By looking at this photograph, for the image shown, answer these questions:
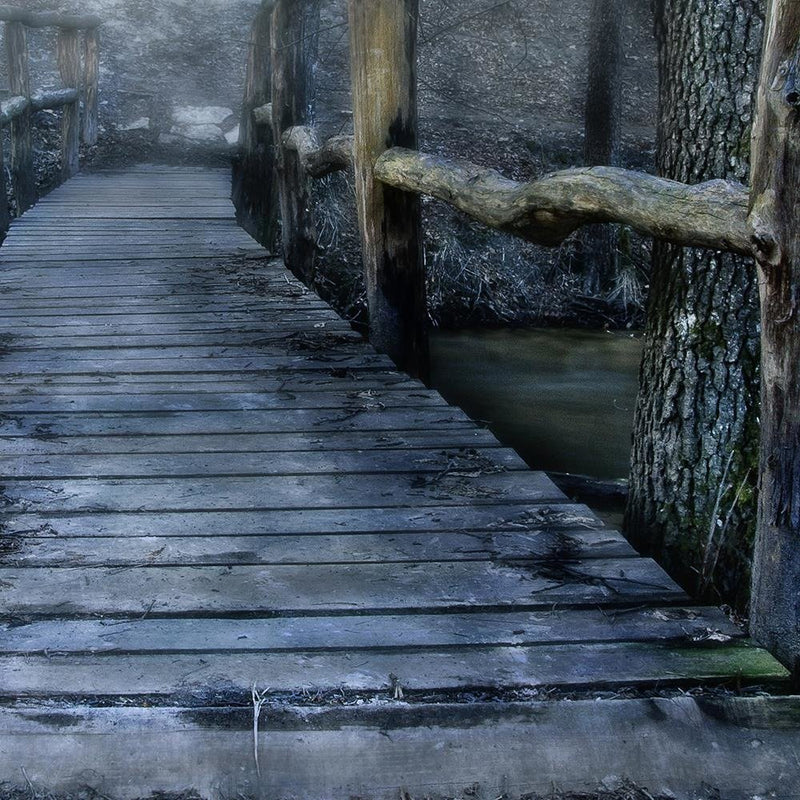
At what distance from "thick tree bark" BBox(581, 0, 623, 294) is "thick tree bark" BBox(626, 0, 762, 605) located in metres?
7.14

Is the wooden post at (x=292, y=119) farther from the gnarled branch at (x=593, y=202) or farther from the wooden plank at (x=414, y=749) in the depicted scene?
the wooden plank at (x=414, y=749)

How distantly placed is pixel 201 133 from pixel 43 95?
394 cm

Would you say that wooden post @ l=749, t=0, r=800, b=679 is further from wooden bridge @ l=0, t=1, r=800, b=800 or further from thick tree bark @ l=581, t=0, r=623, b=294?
thick tree bark @ l=581, t=0, r=623, b=294

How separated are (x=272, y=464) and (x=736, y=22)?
187 cm

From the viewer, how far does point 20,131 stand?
8406 millimetres

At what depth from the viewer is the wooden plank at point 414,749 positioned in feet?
5.45

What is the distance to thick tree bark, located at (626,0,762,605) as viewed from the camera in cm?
303

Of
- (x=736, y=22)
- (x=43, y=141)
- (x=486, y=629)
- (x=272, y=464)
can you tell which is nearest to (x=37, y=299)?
(x=272, y=464)

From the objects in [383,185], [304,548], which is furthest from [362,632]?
[383,185]

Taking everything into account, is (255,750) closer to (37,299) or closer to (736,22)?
(736,22)

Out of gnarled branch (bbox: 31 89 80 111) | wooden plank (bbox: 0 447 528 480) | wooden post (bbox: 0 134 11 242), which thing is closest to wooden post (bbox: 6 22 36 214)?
gnarled branch (bbox: 31 89 80 111)

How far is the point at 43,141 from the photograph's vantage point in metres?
11.9

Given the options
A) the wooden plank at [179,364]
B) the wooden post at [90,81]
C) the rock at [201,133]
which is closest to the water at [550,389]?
the wooden plank at [179,364]

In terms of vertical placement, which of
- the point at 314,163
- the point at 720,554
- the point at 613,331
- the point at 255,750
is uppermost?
A: the point at 314,163
